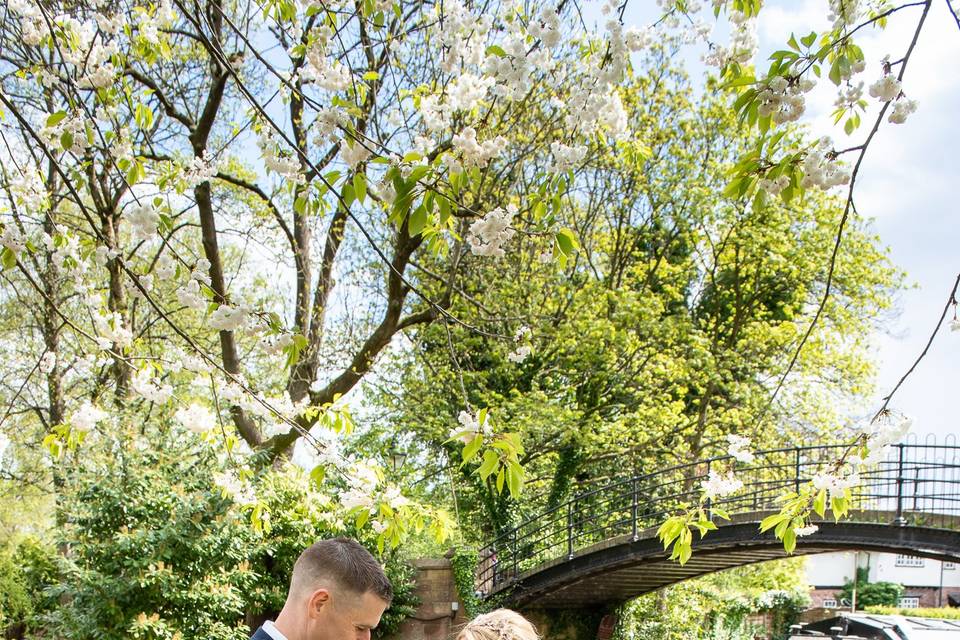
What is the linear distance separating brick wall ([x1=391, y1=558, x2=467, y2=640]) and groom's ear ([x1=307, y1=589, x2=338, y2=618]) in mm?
11178

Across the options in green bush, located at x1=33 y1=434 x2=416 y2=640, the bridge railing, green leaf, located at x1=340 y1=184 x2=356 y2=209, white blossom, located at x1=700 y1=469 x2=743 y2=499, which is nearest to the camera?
green leaf, located at x1=340 y1=184 x2=356 y2=209

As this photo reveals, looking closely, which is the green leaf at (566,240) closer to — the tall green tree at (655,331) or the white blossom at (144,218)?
the white blossom at (144,218)

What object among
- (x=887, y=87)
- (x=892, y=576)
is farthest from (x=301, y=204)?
(x=892, y=576)

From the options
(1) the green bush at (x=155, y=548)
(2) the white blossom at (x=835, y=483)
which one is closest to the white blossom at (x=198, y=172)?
(2) the white blossom at (x=835, y=483)

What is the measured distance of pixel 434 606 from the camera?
13438 millimetres

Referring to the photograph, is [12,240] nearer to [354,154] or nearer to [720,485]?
[354,154]

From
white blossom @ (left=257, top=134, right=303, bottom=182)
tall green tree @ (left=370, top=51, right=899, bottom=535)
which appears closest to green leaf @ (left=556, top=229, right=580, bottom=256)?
white blossom @ (left=257, top=134, right=303, bottom=182)

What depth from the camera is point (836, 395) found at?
18.8 m

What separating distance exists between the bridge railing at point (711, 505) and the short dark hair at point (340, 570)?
541 cm

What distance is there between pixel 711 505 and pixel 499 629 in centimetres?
735

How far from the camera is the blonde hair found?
267 centimetres

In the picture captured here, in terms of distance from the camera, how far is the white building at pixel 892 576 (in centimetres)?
3177

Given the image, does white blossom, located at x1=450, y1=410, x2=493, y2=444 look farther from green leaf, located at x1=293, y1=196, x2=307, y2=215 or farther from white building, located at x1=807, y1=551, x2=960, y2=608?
white building, located at x1=807, y1=551, x2=960, y2=608

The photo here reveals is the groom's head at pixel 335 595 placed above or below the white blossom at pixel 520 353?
below
